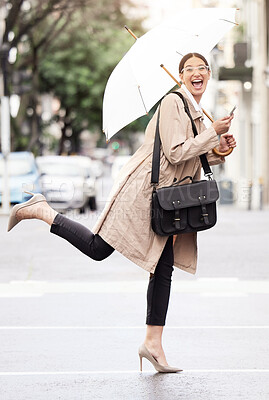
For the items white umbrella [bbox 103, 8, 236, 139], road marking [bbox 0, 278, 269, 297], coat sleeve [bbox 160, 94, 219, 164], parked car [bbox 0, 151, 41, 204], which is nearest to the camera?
coat sleeve [bbox 160, 94, 219, 164]

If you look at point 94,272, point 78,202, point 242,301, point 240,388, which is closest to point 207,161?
point 240,388

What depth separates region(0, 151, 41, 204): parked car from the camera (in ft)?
85.7

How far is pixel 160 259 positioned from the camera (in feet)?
20.5

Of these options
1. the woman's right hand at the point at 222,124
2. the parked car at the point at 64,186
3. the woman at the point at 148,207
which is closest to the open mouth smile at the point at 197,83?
the woman at the point at 148,207

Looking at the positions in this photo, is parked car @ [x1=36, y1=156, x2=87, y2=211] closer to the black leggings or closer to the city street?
the city street

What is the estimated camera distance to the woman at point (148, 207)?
606 cm

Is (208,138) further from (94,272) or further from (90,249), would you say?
(94,272)

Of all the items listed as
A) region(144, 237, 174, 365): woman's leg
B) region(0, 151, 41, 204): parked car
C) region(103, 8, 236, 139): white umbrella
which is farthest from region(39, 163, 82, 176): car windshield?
region(144, 237, 174, 365): woman's leg

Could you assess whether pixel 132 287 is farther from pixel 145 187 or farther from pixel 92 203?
pixel 92 203

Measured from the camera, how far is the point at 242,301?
31.4 feet

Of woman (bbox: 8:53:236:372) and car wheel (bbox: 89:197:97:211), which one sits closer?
woman (bbox: 8:53:236:372)

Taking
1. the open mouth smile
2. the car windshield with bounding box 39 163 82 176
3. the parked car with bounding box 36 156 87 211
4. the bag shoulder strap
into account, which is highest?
the open mouth smile

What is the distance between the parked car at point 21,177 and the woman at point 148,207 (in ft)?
61.3

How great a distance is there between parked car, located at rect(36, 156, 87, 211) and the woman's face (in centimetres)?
2050
